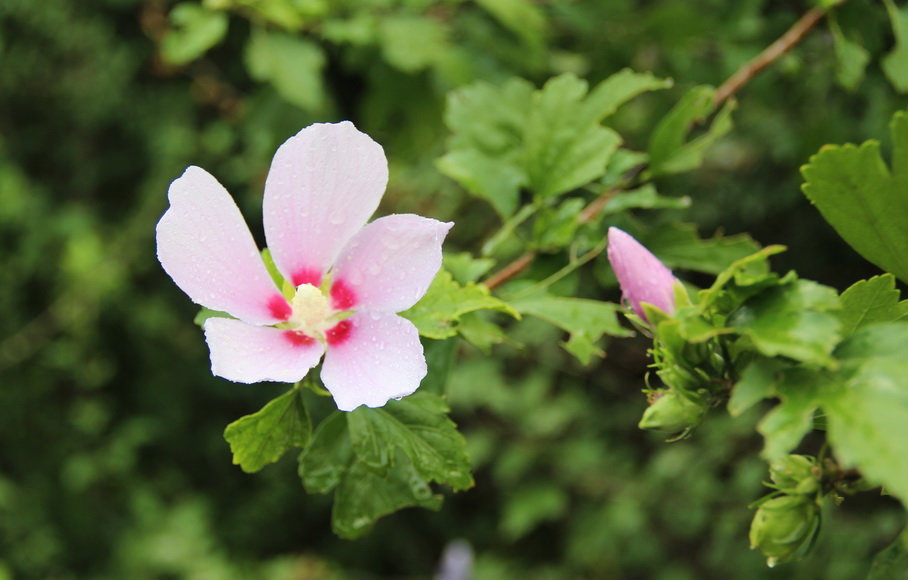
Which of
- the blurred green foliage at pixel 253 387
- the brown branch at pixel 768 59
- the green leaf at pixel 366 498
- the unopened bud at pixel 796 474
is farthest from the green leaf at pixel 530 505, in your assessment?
the unopened bud at pixel 796 474

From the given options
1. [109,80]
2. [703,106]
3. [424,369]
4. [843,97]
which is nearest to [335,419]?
[424,369]

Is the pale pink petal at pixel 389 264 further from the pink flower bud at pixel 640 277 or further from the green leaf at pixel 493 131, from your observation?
the green leaf at pixel 493 131

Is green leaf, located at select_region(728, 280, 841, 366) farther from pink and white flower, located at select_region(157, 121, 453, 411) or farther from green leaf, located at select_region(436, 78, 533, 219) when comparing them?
green leaf, located at select_region(436, 78, 533, 219)

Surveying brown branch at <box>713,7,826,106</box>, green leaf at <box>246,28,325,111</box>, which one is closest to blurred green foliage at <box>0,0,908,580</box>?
green leaf at <box>246,28,325,111</box>

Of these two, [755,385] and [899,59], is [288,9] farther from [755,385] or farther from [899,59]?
[755,385]

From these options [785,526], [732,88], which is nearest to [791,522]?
[785,526]

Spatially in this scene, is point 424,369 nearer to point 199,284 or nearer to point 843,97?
point 199,284
